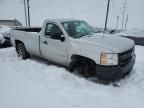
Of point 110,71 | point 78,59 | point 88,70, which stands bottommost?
point 88,70

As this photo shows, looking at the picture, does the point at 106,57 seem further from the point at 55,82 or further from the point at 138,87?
the point at 55,82

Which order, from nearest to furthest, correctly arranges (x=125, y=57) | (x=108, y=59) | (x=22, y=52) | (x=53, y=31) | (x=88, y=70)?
1. (x=108, y=59)
2. (x=125, y=57)
3. (x=88, y=70)
4. (x=53, y=31)
5. (x=22, y=52)

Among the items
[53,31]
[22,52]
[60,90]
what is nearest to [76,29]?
[53,31]

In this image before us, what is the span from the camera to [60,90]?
4.20 meters

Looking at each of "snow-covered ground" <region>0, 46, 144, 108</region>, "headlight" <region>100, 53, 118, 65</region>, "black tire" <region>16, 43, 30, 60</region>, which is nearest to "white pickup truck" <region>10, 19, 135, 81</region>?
"headlight" <region>100, 53, 118, 65</region>

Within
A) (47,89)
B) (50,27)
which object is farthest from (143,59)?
(47,89)

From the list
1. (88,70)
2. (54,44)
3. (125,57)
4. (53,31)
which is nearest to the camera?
(125,57)

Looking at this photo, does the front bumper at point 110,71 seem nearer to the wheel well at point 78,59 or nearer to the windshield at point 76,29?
the wheel well at point 78,59

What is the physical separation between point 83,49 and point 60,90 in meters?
1.22

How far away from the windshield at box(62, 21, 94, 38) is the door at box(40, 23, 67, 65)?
0.25 metres

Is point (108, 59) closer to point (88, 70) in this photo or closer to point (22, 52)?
point (88, 70)

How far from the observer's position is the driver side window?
518cm

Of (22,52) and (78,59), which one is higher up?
(78,59)

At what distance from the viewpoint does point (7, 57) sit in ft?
23.6
